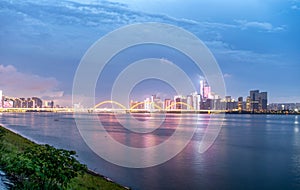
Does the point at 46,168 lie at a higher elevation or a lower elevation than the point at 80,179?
higher

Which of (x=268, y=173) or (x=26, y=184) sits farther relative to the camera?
(x=268, y=173)

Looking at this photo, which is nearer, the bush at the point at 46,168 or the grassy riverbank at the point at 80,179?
the bush at the point at 46,168

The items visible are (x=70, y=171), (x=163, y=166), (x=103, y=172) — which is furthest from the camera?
(x=163, y=166)

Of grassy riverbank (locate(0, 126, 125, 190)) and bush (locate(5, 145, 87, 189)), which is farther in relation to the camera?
grassy riverbank (locate(0, 126, 125, 190))

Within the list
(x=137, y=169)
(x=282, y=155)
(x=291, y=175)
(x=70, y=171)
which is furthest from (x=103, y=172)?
(x=282, y=155)

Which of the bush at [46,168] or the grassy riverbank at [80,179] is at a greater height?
the bush at [46,168]

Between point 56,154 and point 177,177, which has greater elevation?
point 56,154

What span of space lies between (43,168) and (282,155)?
961 inches

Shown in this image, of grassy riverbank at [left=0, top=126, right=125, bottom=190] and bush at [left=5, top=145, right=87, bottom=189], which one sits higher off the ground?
bush at [left=5, top=145, right=87, bottom=189]

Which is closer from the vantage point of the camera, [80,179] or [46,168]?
[46,168]

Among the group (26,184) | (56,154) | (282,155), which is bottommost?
(282,155)

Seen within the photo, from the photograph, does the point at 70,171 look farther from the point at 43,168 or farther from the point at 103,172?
the point at 103,172

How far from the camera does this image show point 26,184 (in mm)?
5160

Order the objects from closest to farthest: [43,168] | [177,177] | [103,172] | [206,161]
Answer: [43,168] → [177,177] → [103,172] → [206,161]
